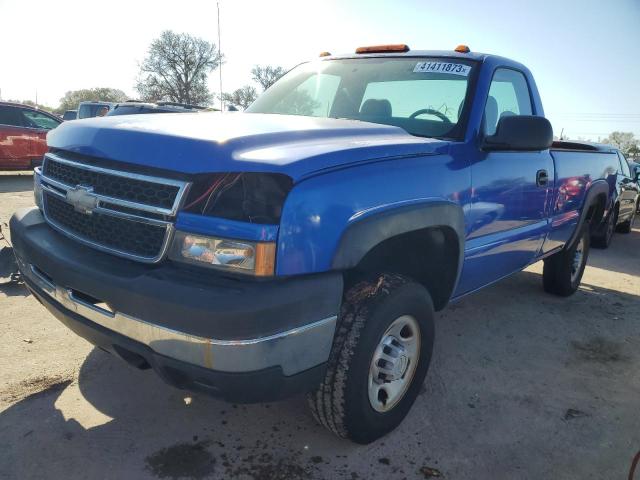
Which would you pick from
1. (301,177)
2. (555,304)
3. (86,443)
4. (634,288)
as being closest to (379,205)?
(301,177)

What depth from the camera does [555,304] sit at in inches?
186

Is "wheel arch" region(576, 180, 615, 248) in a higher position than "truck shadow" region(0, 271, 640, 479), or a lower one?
higher

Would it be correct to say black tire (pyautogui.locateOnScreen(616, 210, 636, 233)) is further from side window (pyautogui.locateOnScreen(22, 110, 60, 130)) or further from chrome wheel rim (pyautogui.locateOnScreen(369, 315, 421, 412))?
side window (pyautogui.locateOnScreen(22, 110, 60, 130))

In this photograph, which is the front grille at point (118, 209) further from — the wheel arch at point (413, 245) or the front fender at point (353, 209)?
the wheel arch at point (413, 245)

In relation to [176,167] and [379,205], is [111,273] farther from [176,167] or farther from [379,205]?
[379,205]

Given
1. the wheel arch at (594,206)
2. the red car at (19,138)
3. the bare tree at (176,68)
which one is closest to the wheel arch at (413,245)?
the wheel arch at (594,206)

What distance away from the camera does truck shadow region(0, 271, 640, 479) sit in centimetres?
216

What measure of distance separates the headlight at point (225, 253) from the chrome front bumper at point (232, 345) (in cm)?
25

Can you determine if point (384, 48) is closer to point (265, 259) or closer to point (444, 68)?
point (444, 68)

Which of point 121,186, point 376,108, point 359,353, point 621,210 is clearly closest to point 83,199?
point 121,186

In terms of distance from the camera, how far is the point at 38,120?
11.8 meters

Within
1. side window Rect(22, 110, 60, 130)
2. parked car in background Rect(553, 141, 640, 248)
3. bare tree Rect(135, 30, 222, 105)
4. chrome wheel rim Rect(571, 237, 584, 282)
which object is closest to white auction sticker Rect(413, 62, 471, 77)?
chrome wheel rim Rect(571, 237, 584, 282)

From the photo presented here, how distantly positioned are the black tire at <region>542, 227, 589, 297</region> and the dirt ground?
3.71 ft

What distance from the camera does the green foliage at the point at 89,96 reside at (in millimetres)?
57213
